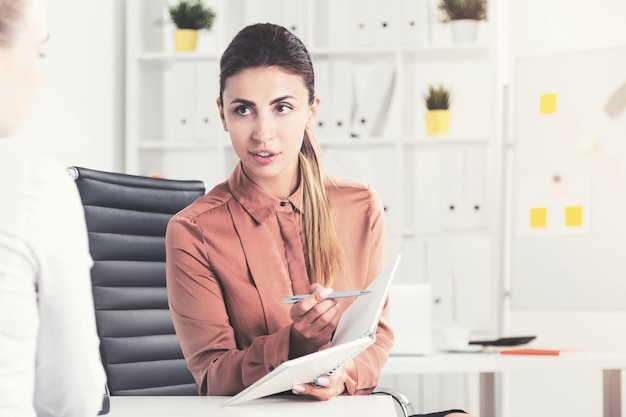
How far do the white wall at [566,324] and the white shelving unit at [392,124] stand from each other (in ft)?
0.98

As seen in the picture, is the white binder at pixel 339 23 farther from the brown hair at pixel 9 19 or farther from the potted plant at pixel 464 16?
the brown hair at pixel 9 19

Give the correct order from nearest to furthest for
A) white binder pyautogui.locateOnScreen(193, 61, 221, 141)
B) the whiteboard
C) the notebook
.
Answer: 1. the notebook
2. the whiteboard
3. white binder pyautogui.locateOnScreen(193, 61, 221, 141)

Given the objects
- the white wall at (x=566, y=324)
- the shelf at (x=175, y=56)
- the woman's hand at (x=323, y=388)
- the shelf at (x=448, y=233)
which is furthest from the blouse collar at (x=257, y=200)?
the white wall at (x=566, y=324)

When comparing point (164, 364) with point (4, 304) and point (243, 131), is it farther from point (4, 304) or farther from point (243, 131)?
point (4, 304)

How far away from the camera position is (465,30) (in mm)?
3773

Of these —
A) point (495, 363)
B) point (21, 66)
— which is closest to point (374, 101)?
point (495, 363)

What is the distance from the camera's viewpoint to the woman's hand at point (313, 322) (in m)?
1.32

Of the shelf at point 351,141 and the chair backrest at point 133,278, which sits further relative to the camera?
the shelf at point 351,141

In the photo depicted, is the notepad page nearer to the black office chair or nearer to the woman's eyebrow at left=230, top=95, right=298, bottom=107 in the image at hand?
the woman's eyebrow at left=230, top=95, right=298, bottom=107

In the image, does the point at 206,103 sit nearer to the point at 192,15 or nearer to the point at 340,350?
the point at 192,15

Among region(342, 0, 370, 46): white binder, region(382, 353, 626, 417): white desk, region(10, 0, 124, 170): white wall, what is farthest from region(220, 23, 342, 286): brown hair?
region(342, 0, 370, 46): white binder

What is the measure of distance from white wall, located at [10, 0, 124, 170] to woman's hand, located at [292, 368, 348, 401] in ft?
6.44

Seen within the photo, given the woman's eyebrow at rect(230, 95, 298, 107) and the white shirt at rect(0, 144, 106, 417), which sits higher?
the woman's eyebrow at rect(230, 95, 298, 107)

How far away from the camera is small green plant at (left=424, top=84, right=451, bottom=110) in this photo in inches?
147
